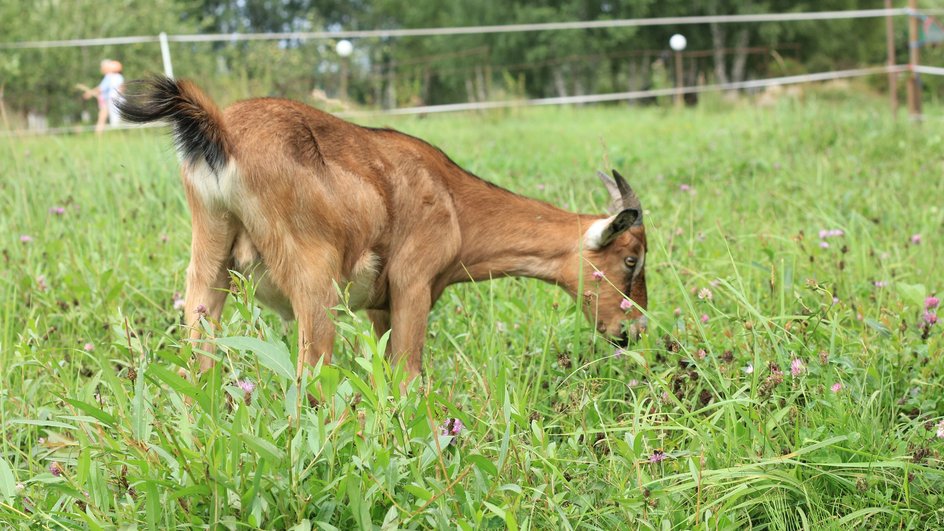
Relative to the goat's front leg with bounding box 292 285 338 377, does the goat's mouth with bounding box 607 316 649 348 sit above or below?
below

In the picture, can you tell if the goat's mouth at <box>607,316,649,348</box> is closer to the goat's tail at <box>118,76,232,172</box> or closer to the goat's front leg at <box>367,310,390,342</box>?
the goat's front leg at <box>367,310,390,342</box>

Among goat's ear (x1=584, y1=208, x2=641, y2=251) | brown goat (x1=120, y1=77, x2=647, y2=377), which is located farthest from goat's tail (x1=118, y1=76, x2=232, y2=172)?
goat's ear (x1=584, y1=208, x2=641, y2=251)

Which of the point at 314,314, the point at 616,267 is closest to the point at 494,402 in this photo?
the point at 314,314

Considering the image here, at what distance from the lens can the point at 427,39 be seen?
4659 centimetres

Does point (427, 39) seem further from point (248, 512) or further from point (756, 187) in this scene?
point (248, 512)

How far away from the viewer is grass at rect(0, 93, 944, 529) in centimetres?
212

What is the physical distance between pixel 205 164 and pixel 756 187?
472 cm

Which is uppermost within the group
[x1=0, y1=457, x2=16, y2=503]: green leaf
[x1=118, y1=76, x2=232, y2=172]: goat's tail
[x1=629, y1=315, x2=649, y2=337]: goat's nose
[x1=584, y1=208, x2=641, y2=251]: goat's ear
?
[x1=118, y1=76, x2=232, y2=172]: goat's tail

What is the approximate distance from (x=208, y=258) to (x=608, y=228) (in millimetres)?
1578

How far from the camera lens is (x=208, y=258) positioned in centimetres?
323

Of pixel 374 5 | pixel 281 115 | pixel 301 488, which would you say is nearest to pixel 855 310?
pixel 281 115

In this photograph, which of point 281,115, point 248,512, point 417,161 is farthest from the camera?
point 417,161

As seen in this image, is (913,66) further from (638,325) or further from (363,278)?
(363,278)

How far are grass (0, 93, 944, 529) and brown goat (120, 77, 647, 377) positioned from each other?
0.61ft
